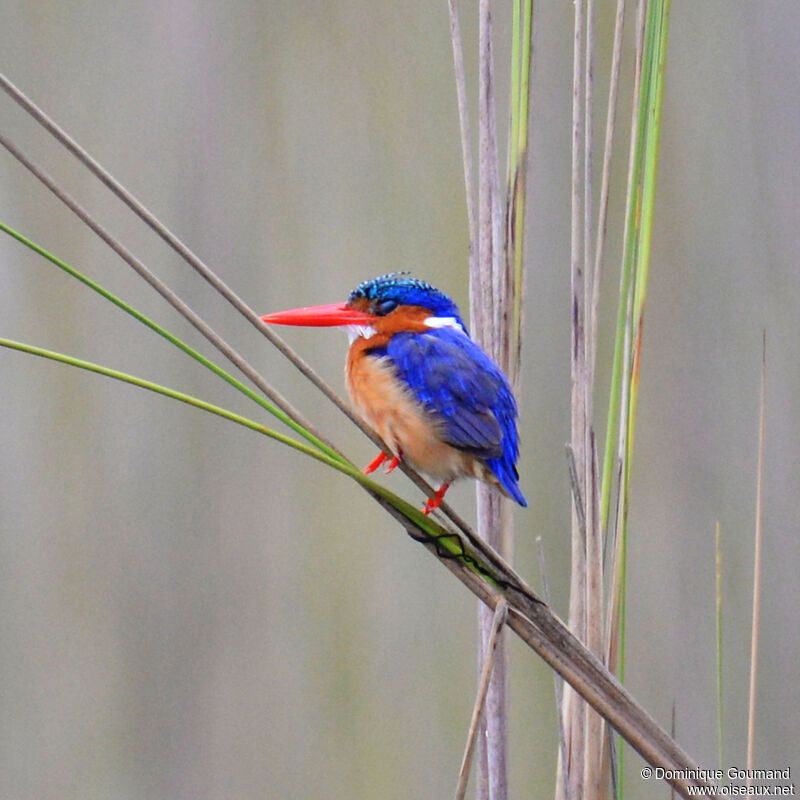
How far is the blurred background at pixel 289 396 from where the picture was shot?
179 cm

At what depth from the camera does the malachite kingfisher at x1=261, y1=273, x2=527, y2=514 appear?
999 millimetres

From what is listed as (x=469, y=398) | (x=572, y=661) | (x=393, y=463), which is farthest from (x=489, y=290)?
(x=572, y=661)

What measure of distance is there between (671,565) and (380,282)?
2.93 feet

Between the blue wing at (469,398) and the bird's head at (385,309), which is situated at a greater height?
the bird's head at (385,309)

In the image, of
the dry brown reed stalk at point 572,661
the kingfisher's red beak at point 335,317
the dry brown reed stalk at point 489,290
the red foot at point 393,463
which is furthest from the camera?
the kingfisher's red beak at point 335,317

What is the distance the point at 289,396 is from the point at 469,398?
3.10 ft

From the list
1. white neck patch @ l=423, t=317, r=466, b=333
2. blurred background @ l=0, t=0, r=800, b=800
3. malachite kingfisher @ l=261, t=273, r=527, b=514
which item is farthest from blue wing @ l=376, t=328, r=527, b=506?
blurred background @ l=0, t=0, r=800, b=800

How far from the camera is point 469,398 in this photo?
100cm

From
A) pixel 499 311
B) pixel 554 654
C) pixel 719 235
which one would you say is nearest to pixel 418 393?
pixel 499 311

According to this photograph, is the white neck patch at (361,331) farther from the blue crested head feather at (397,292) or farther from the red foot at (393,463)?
the red foot at (393,463)

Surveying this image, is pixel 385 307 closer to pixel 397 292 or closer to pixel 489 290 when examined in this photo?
pixel 397 292

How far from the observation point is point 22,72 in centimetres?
185

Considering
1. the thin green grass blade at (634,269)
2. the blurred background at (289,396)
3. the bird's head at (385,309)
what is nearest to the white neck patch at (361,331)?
the bird's head at (385,309)

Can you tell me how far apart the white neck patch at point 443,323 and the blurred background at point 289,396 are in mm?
622
